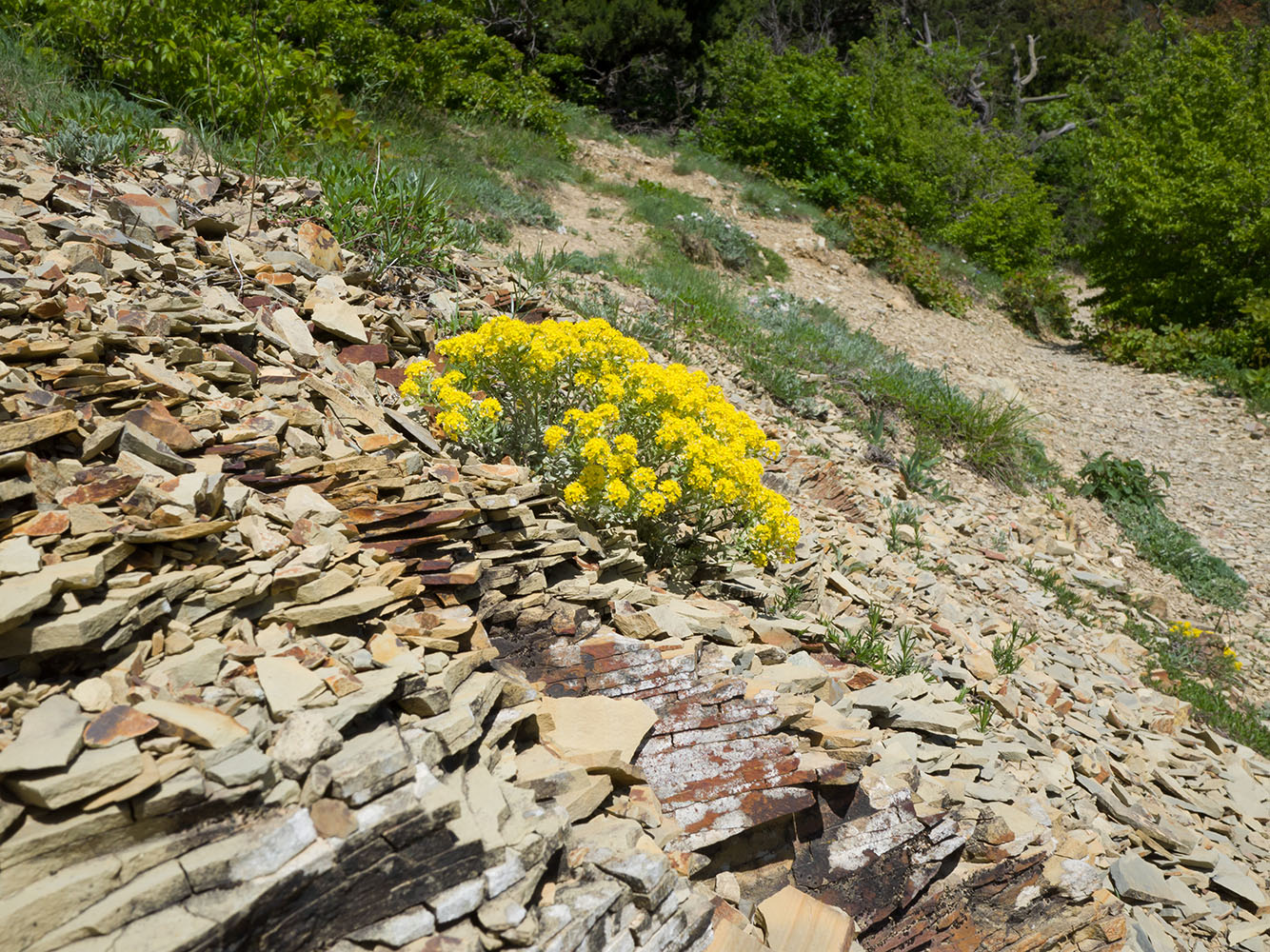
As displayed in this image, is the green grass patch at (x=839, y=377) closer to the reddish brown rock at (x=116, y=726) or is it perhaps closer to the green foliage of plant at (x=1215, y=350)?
Answer: the green foliage of plant at (x=1215, y=350)

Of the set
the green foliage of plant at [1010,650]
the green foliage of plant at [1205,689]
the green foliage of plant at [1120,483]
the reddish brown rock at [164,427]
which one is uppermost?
the reddish brown rock at [164,427]

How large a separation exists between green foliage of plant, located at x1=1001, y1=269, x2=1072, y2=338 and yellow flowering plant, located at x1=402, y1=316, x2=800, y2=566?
13.8 m

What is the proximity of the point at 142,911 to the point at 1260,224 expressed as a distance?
53.9ft

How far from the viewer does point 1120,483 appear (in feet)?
29.8

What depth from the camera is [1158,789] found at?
188 inches

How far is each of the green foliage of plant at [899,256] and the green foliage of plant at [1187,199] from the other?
3020 mm

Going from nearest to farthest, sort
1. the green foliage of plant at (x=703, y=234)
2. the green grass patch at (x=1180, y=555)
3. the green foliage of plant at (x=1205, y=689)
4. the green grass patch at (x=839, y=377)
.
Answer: the green foliage of plant at (x=1205, y=689) < the green grass patch at (x=1180, y=555) < the green grass patch at (x=839, y=377) < the green foliage of plant at (x=703, y=234)

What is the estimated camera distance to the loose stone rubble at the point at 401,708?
1.99 meters

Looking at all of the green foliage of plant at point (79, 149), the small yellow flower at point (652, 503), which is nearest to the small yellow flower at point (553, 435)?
the small yellow flower at point (652, 503)

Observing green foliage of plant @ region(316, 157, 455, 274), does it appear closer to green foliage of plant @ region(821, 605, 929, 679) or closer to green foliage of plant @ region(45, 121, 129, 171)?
green foliage of plant @ region(45, 121, 129, 171)

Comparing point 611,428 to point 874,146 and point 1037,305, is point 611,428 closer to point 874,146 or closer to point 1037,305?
point 1037,305

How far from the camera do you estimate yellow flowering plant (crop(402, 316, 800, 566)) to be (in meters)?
3.98

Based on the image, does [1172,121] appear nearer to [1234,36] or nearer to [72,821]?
[1234,36]

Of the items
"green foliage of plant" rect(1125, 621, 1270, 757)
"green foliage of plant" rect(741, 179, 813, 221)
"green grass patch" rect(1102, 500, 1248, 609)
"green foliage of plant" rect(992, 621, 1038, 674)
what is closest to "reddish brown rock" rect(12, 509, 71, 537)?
"green foliage of plant" rect(992, 621, 1038, 674)
